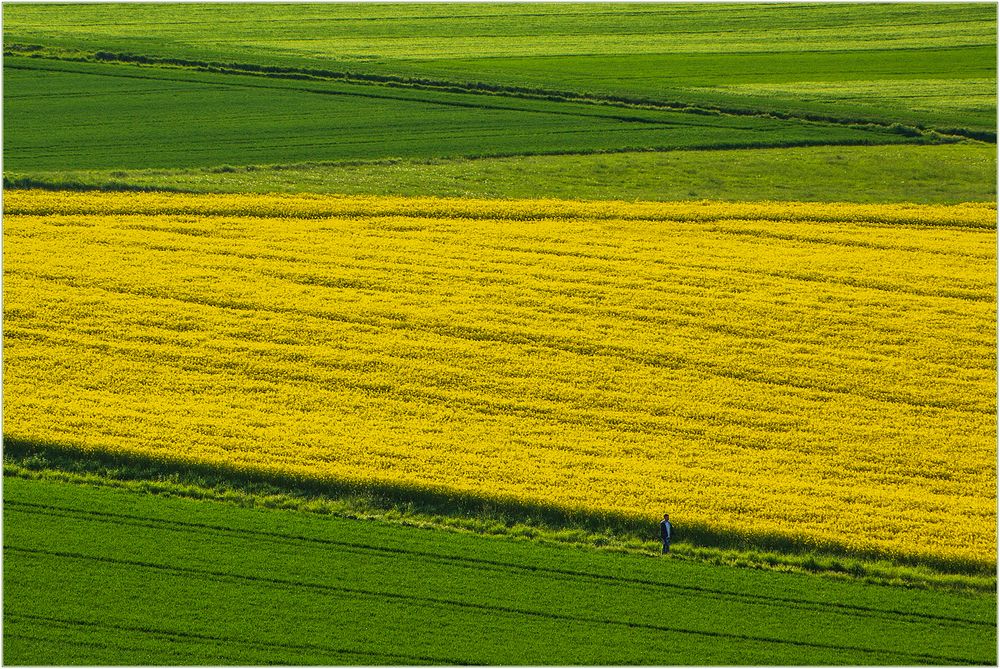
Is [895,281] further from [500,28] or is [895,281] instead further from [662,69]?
[500,28]

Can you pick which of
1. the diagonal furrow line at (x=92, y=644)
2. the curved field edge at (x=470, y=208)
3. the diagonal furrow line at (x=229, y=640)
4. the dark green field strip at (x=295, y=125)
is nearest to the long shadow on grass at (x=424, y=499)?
the diagonal furrow line at (x=229, y=640)

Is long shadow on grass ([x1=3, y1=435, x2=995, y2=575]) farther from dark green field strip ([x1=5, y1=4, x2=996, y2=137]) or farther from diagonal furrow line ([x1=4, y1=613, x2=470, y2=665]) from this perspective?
dark green field strip ([x1=5, y1=4, x2=996, y2=137])

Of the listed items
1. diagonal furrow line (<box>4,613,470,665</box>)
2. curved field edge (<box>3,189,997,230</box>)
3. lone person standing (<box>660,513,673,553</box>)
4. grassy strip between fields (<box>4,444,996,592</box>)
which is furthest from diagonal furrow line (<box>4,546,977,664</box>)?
curved field edge (<box>3,189,997,230</box>)

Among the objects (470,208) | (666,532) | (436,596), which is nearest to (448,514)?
(436,596)

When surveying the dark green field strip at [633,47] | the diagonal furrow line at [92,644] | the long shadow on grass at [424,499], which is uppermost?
the dark green field strip at [633,47]

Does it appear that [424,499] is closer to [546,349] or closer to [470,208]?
[546,349]

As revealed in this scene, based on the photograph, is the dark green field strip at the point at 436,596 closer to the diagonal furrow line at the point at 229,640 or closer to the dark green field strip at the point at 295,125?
the diagonal furrow line at the point at 229,640

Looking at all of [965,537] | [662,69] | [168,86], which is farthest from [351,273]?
[662,69]
